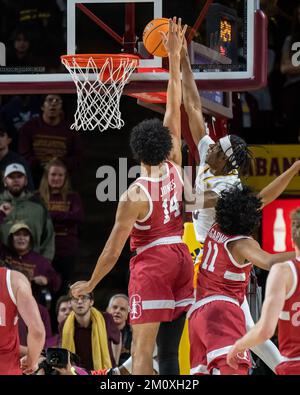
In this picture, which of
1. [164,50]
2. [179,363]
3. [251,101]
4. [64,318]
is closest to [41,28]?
[251,101]

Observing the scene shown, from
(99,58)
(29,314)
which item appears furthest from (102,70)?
(29,314)

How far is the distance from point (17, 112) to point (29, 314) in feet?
19.6

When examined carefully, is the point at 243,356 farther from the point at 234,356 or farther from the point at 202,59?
the point at 202,59

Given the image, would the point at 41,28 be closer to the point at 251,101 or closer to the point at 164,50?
the point at 251,101

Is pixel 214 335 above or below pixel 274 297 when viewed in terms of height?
below

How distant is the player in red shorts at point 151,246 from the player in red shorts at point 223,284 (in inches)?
10.2

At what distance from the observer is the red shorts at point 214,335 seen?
7.59 metres

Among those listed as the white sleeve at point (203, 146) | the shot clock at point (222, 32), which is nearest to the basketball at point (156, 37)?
the white sleeve at point (203, 146)

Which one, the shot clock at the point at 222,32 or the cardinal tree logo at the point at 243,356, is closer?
the cardinal tree logo at the point at 243,356

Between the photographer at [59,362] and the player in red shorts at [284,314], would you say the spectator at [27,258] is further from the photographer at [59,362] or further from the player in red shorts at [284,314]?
the player in red shorts at [284,314]

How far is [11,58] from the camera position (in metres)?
13.3

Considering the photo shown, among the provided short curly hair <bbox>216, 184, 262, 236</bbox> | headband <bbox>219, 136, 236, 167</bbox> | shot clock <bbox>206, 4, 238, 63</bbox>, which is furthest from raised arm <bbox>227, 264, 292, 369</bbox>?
shot clock <bbox>206, 4, 238, 63</bbox>

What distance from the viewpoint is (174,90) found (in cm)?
844

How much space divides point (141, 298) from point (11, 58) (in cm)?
587
